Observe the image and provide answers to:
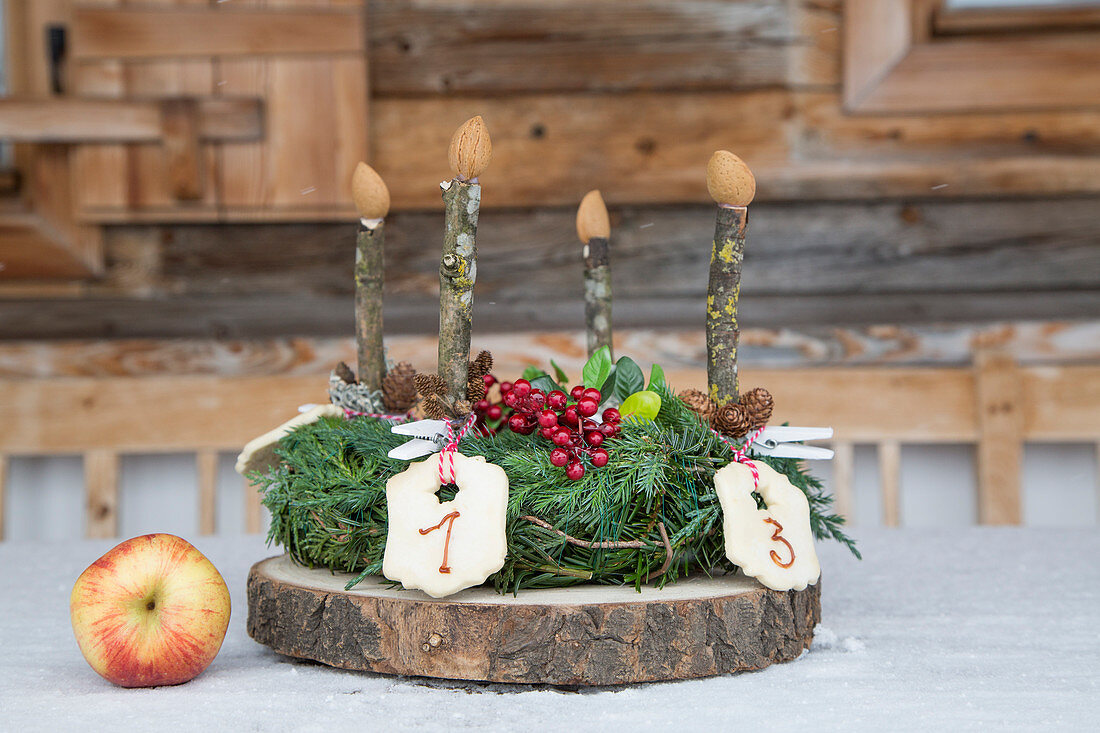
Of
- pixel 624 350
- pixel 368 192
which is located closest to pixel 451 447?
pixel 368 192

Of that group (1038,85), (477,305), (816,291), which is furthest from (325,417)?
(1038,85)

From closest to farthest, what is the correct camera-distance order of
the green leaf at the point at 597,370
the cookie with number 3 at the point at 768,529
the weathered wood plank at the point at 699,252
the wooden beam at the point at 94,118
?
1. the cookie with number 3 at the point at 768,529
2. the green leaf at the point at 597,370
3. the wooden beam at the point at 94,118
4. the weathered wood plank at the point at 699,252

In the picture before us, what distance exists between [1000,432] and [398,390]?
1.22m

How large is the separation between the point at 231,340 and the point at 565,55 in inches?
30.5

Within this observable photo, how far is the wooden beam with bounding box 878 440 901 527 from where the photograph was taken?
64.9 inches

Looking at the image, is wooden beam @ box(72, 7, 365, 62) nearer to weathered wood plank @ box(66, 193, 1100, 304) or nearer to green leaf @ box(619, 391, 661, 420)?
weathered wood plank @ box(66, 193, 1100, 304)

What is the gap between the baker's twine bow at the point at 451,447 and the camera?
0.68m

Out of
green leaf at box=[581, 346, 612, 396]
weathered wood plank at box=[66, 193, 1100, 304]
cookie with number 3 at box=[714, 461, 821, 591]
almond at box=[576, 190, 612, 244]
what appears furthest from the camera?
weathered wood plank at box=[66, 193, 1100, 304]

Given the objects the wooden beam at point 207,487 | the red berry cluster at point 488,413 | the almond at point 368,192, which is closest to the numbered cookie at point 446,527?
the red berry cluster at point 488,413

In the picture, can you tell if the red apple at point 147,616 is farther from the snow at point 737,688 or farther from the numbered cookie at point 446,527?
the numbered cookie at point 446,527

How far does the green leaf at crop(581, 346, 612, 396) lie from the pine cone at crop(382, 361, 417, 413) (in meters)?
0.16

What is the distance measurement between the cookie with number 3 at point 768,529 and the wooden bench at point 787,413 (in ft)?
2.92

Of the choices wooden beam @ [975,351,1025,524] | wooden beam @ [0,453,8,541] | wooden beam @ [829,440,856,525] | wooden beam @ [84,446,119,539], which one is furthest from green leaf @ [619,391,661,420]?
wooden beam @ [0,453,8,541]

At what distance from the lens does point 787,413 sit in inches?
63.7
